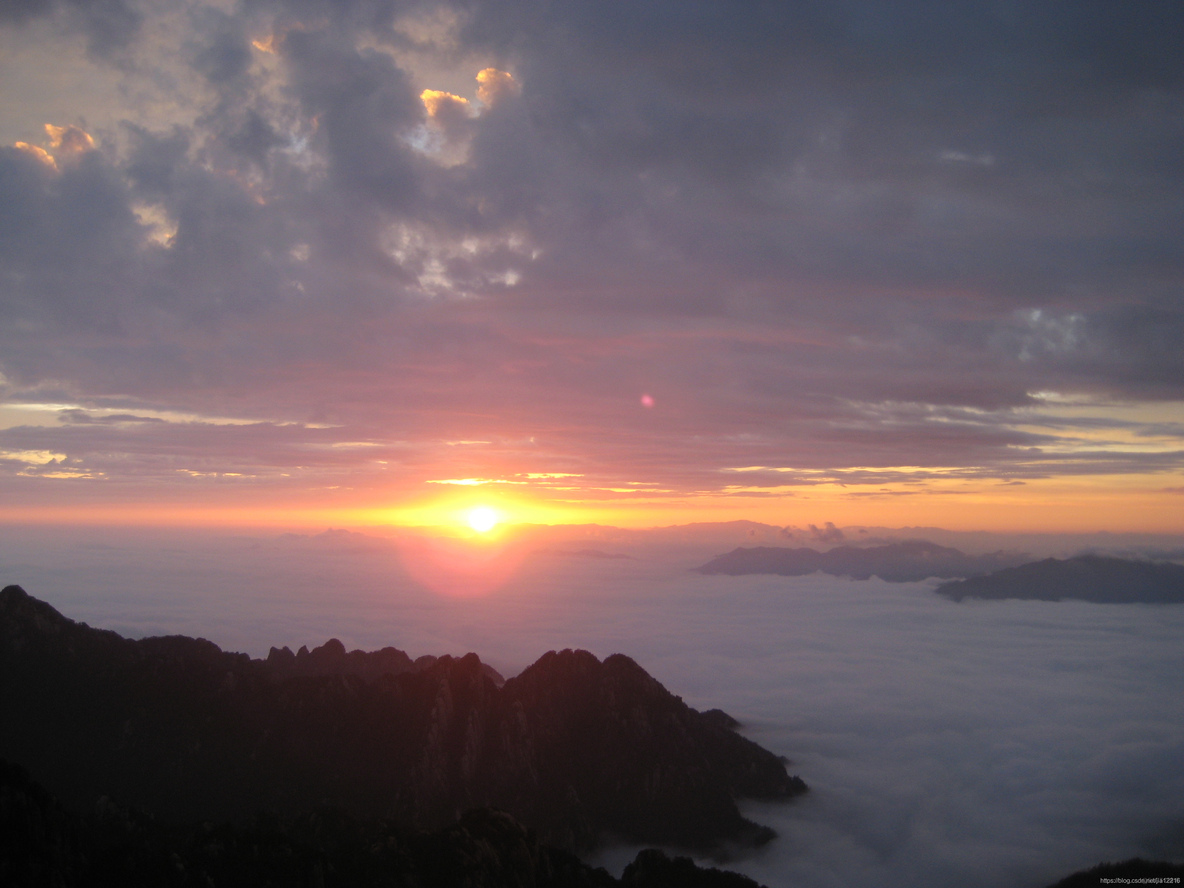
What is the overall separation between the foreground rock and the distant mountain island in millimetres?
18829

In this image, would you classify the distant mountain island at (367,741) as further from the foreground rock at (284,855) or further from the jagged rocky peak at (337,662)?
the foreground rock at (284,855)

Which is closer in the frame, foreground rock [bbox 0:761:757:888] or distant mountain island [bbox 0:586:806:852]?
foreground rock [bbox 0:761:757:888]

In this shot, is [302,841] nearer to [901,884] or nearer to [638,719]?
[638,719]

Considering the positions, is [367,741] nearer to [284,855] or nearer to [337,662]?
[337,662]

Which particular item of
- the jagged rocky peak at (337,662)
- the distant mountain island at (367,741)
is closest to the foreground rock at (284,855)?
the distant mountain island at (367,741)

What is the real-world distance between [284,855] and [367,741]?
175 feet

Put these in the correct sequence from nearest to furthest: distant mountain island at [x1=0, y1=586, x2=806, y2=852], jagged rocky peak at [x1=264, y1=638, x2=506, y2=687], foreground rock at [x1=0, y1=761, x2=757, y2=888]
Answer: foreground rock at [x1=0, y1=761, x2=757, y2=888] → distant mountain island at [x1=0, y1=586, x2=806, y2=852] → jagged rocky peak at [x1=264, y1=638, x2=506, y2=687]

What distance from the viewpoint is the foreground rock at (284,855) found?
159 feet

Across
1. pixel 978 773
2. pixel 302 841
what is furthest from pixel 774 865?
pixel 978 773

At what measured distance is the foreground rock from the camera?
48.5 metres

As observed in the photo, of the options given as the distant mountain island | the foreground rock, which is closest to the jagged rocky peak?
the distant mountain island

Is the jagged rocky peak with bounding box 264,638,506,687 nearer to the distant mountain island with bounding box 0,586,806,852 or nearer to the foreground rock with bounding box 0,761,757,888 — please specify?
the distant mountain island with bounding box 0,586,806,852

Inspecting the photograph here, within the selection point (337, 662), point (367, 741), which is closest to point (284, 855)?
point (367, 741)

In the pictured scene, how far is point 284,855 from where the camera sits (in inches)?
2418
